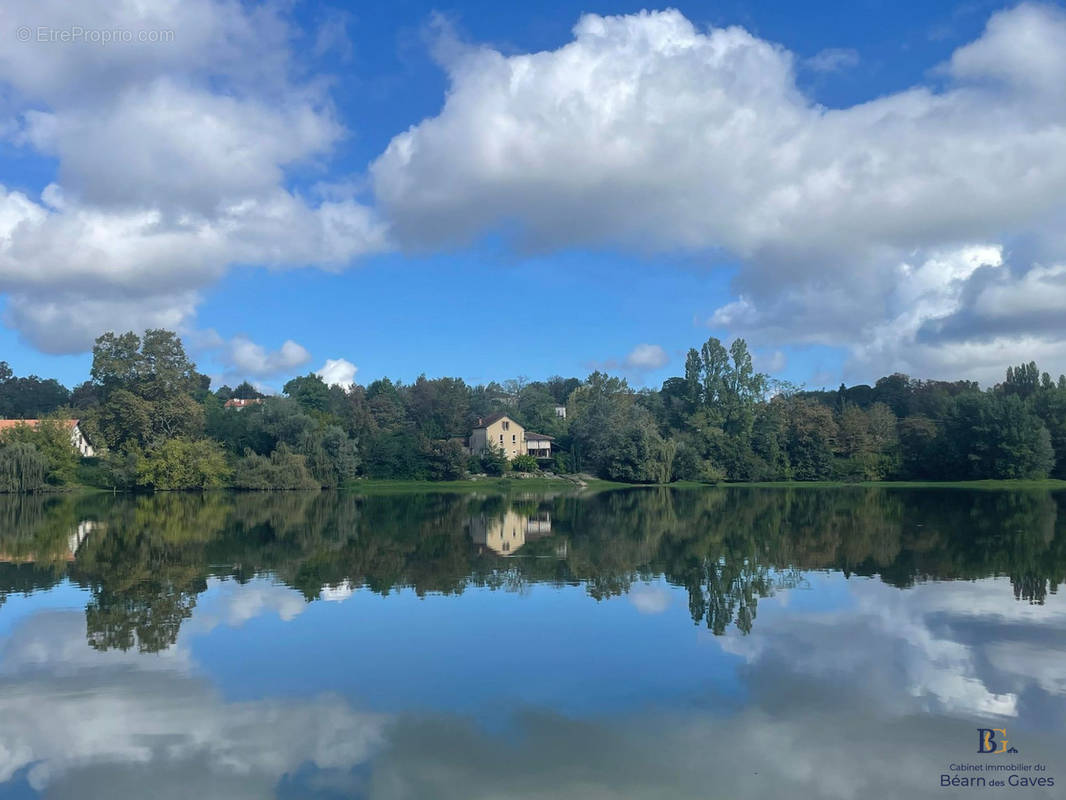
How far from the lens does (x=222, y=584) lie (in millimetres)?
20078

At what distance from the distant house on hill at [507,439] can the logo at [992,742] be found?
76.9m

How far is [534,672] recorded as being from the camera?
40.1 feet

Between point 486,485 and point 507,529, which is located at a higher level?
point 486,485

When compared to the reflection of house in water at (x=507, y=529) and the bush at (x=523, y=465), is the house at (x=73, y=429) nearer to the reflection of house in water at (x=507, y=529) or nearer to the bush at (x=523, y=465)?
the bush at (x=523, y=465)

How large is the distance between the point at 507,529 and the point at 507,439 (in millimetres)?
56574

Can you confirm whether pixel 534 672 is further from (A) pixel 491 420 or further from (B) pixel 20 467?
(A) pixel 491 420

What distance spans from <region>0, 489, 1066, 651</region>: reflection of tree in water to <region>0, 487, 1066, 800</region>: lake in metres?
0.19

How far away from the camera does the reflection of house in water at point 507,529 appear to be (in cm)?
2917

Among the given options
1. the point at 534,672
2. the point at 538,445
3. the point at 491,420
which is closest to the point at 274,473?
the point at 491,420

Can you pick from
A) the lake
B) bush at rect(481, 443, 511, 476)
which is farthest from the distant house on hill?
the lake

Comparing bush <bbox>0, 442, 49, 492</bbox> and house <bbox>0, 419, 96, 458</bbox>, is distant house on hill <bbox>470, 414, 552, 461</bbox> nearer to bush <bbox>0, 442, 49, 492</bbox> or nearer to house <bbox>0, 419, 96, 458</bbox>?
house <bbox>0, 419, 96, 458</bbox>

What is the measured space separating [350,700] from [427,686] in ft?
3.83

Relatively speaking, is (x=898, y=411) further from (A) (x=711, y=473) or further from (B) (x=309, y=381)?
(B) (x=309, y=381)

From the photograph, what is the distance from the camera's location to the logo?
9109 millimetres
